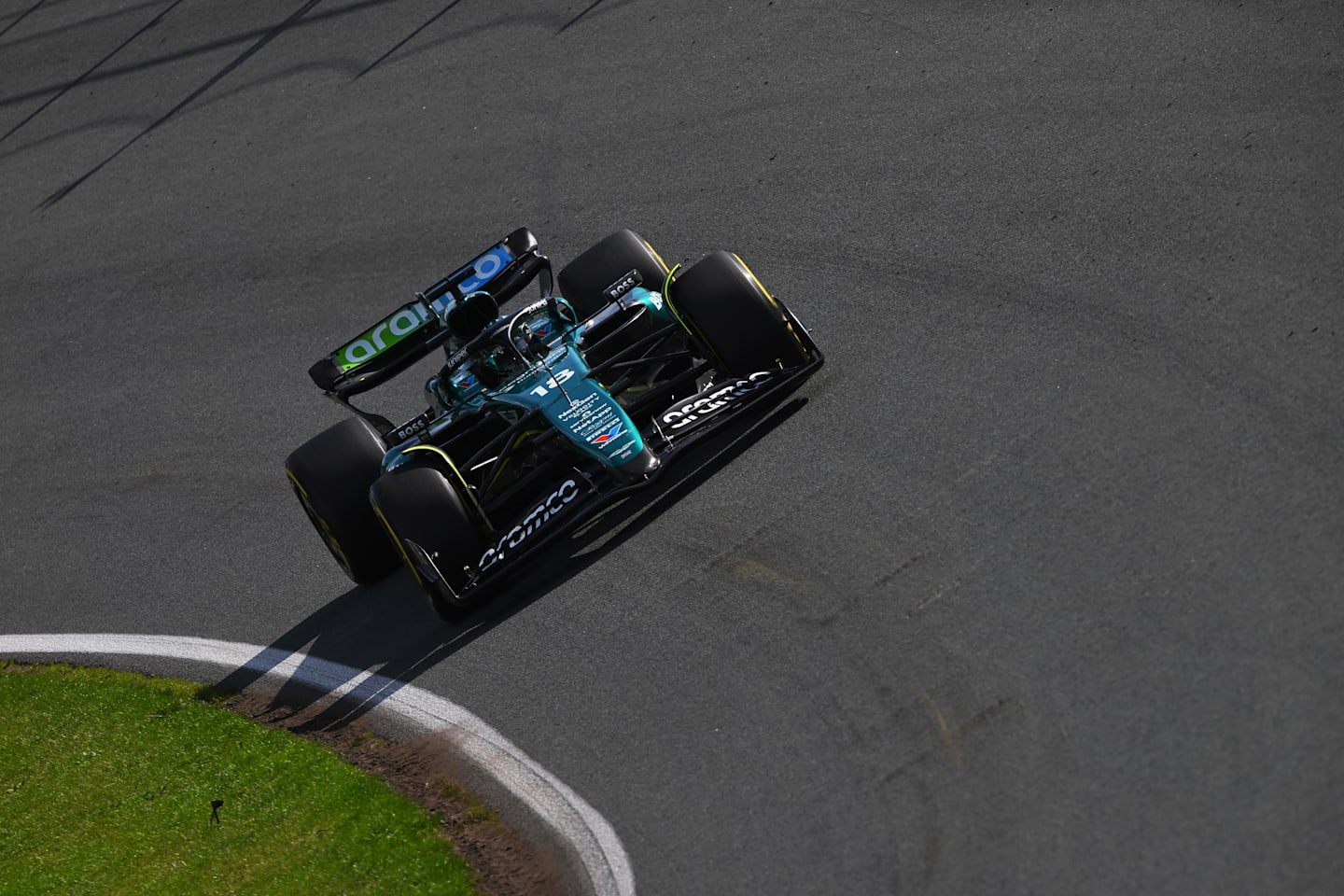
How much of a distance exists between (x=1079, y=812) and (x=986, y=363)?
15.3 feet

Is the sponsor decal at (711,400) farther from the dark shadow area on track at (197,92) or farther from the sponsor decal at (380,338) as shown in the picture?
the dark shadow area on track at (197,92)

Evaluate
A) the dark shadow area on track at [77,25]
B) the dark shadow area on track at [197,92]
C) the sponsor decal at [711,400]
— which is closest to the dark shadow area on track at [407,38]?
the dark shadow area on track at [197,92]

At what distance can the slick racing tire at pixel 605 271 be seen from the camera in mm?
13016

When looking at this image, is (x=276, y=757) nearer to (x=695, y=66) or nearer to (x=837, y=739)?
(x=837, y=739)

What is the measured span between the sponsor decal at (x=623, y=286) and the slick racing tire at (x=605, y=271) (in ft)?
0.92

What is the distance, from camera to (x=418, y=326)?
487 inches

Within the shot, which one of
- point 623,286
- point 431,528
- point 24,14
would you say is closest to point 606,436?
point 431,528

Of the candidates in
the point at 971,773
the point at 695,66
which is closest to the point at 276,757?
the point at 971,773

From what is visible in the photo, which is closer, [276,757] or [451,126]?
[276,757]

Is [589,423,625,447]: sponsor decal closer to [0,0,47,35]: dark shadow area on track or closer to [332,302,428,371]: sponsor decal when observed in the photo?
[332,302,428,371]: sponsor decal

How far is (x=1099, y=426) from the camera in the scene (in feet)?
34.4

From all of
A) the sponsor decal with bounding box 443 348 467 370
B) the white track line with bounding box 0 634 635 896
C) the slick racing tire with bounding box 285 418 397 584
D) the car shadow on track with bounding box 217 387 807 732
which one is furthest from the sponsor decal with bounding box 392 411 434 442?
the white track line with bounding box 0 634 635 896

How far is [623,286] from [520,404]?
58.7 inches

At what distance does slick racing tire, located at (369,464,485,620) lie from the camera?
36.5ft
